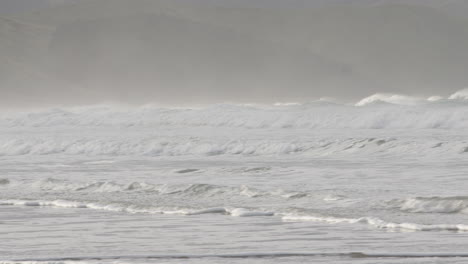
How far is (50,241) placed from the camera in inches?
447

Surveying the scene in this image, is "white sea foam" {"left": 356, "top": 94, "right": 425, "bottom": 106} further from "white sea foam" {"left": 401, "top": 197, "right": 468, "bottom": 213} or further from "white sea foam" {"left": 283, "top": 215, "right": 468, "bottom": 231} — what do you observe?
"white sea foam" {"left": 283, "top": 215, "right": 468, "bottom": 231}

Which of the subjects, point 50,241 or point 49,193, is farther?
point 49,193

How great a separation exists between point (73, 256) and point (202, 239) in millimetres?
1506

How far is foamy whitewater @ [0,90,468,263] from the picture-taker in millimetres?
10500

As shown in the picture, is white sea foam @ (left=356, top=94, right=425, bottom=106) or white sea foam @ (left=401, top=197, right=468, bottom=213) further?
white sea foam @ (left=356, top=94, right=425, bottom=106)

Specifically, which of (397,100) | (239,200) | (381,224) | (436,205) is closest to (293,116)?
(397,100)

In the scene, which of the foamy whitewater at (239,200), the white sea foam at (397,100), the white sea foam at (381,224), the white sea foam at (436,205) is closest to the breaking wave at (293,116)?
the white sea foam at (397,100)

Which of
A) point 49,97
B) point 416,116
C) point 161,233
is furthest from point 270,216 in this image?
point 49,97

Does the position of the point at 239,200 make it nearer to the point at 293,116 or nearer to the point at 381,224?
the point at 381,224

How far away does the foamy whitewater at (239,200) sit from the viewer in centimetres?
1050

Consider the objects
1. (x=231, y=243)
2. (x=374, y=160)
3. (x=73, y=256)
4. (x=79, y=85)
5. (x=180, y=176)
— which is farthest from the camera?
(x=79, y=85)

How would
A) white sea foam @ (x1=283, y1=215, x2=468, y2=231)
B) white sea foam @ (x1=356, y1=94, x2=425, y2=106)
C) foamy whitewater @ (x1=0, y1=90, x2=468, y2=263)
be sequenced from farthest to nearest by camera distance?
white sea foam @ (x1=356, y1=94, x2=425, y2=106), white sea foam @ (x1=283, y1=215, x2=468, y2=231), foamy whitewater @ (x1=0, y1=90, x2=468, y2=263)

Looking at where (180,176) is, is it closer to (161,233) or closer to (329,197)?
(329,197)

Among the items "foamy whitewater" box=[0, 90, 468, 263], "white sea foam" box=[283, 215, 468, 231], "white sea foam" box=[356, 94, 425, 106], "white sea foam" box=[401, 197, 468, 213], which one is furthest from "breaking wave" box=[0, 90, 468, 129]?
"white sea foam" box=[283, 215, 468, 231]
